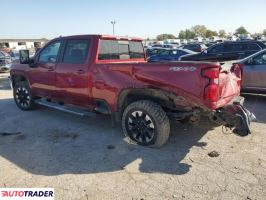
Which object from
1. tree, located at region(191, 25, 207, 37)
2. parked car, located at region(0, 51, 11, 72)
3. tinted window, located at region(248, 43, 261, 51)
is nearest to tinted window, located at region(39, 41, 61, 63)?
tinted window, located at region(248, 43, 261, 51)

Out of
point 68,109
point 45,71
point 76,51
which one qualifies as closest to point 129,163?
point 68,109

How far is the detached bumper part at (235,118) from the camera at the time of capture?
4070 millimetres

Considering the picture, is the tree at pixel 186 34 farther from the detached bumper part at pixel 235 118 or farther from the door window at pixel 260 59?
the detached bumper part at pixel 235 118

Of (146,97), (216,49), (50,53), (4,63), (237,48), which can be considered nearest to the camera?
(146,97)

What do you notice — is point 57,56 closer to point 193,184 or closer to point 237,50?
point 193,184

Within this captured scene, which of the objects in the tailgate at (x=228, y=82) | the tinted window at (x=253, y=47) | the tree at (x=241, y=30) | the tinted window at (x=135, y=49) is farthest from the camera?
the tree at (x=241, y=30)

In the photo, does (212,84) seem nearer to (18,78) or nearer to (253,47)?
(18,78)

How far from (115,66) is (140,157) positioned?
1.61m

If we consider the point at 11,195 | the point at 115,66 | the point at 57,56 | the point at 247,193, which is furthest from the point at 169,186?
the point at 57,56

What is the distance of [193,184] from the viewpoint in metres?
3.57

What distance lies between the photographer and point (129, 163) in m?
4.22

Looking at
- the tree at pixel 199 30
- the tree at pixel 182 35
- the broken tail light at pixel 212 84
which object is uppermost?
the tree at pixel 199 30

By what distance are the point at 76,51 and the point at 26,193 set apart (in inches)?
121

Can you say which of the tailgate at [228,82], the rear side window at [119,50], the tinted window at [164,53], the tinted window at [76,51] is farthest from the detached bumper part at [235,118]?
the tinted window at [164,53]
